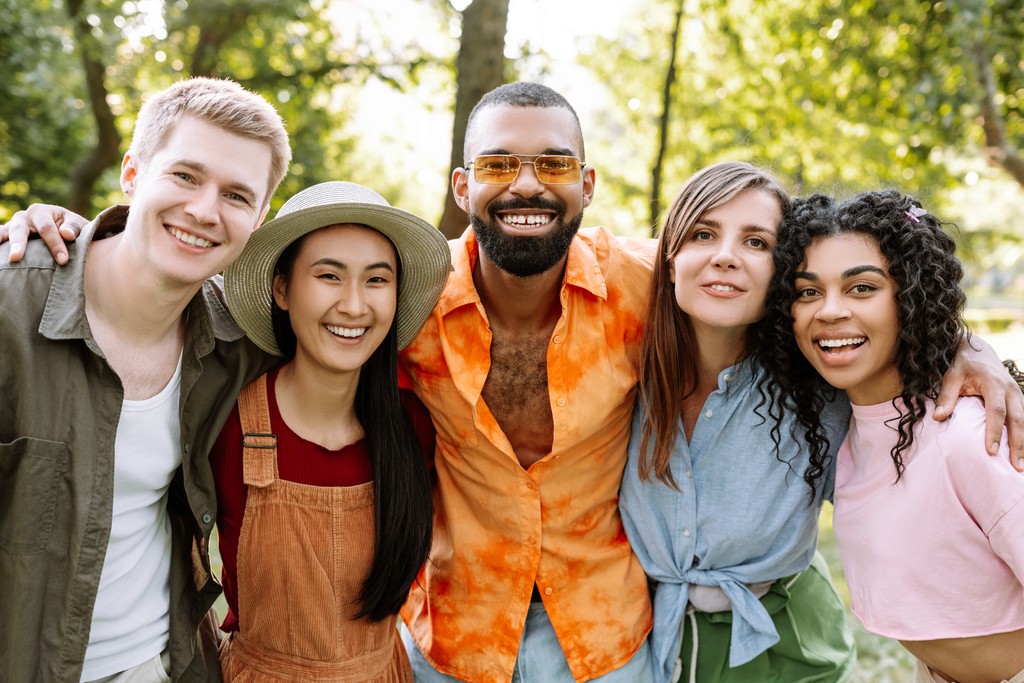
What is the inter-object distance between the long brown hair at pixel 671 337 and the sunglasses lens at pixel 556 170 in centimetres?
52

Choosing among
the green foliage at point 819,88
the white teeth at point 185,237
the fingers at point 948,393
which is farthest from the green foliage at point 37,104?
the fingers at point 948,393

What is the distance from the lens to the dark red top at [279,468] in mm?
3066

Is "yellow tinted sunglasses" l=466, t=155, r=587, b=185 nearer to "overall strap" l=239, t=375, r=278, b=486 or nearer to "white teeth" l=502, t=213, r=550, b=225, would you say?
"white teeth" l=502, t=213, r=550, b=225

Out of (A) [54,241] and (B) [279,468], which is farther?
(B) [279,468]

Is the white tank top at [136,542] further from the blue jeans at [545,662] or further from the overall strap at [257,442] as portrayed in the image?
the blue jeans at [545,662]

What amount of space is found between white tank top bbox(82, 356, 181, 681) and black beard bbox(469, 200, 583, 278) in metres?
1.48

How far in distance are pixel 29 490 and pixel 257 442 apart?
30.3 inches

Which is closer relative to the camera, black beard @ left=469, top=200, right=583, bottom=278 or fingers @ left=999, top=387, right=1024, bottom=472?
fingers @ left=999, top=387, right=1024, bottom=472

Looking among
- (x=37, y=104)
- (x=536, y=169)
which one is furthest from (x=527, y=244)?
(x=37, y=104)

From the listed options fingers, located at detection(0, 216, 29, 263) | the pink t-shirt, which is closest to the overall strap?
fingers, located at detection(0, 216, 29, 263)

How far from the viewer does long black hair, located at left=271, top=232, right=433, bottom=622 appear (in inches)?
122

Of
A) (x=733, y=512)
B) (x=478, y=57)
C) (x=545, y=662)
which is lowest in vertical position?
(x=545, y=662)

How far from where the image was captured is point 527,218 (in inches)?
144

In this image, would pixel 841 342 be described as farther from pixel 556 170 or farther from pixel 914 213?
pixel 556 170
